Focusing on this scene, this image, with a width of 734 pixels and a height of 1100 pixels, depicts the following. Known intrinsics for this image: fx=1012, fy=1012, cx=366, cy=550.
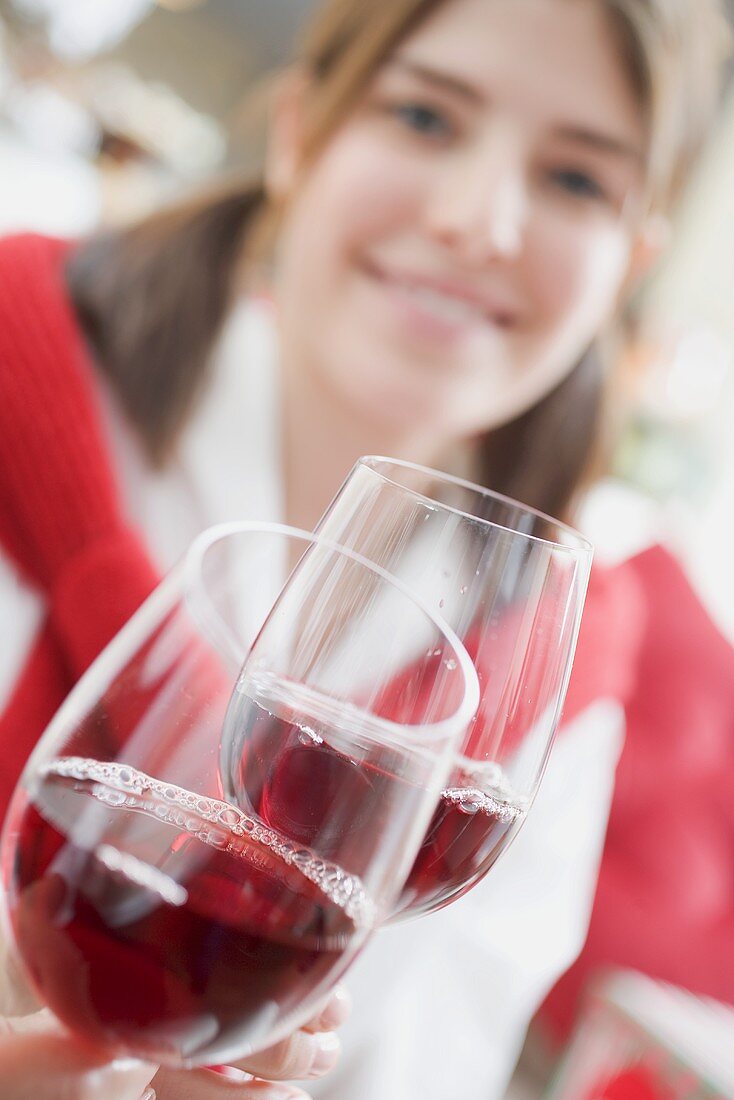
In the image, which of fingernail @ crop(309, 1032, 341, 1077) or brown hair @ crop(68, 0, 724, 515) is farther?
brown hair @ crop(68, 0, 724, 515)

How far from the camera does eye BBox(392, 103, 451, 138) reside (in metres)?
0.86

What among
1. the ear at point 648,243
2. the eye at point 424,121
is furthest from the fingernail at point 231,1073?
the ear at point 648,243

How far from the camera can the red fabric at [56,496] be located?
821 mm

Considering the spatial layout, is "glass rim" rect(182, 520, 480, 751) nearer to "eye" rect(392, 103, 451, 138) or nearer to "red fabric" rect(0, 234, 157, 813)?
"red fabric" rect(0, 234, 157, 813)

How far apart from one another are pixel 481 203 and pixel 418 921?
0.62m

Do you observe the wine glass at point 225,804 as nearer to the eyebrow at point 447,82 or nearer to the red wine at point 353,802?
the red wine at point 353,802

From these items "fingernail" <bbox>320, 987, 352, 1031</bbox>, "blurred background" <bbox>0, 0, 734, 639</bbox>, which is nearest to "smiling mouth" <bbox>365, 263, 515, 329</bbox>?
"fingernail" <bbox>320, 987, 352, 1031</bbox>

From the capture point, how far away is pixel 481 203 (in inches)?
31.8

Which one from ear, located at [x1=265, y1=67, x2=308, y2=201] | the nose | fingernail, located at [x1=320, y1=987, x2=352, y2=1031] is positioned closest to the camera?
fingernail, located at [x1=320, y1=987, x2=352, y2=1031]

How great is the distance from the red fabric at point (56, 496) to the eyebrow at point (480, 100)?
374mm

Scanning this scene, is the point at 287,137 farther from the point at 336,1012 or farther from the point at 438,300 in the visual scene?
the point at 336,1012

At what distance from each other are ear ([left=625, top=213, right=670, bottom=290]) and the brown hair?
0.02 meters

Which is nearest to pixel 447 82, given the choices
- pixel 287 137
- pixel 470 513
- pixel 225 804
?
pixel 287 137

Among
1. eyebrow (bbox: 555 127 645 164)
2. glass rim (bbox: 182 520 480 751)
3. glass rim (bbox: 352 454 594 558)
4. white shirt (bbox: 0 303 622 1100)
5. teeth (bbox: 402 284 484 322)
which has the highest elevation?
eyebrow (bbox: 555 127 645 164)
